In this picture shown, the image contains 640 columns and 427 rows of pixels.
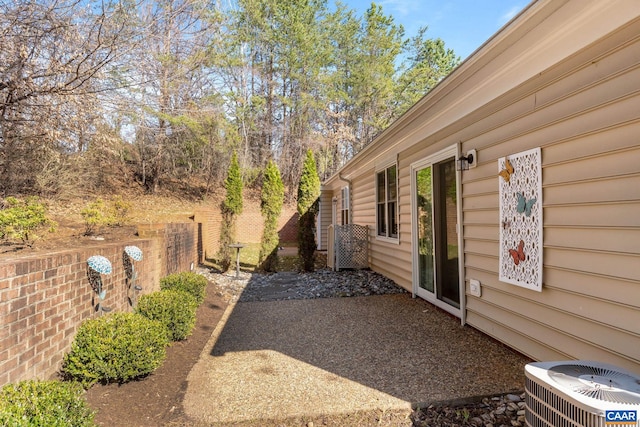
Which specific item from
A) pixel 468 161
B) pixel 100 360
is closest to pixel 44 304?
pixel 100 360

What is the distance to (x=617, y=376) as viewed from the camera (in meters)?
1.77

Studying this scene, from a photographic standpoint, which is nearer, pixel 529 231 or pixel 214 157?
pixel 529 231

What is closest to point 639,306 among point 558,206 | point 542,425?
point 558,206

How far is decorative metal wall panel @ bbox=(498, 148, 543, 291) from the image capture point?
309 cm

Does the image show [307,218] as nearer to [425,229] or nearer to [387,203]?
[387,203]

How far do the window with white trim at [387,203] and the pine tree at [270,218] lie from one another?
107 inches

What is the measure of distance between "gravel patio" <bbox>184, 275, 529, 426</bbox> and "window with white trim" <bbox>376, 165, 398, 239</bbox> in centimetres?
219

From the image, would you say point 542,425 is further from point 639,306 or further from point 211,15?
point 211,15

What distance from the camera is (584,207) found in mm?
2645

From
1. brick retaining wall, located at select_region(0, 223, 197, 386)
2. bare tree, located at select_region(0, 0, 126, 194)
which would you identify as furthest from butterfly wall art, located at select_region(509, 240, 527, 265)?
bare tree, located at select_region(0, 0, 126, 194)

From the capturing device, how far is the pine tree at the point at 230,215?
9.18m

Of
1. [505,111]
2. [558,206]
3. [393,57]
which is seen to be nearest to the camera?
[558,206]

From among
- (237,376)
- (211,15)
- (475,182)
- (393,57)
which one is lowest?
(237,376)

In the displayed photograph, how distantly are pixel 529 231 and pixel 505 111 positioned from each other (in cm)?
122
